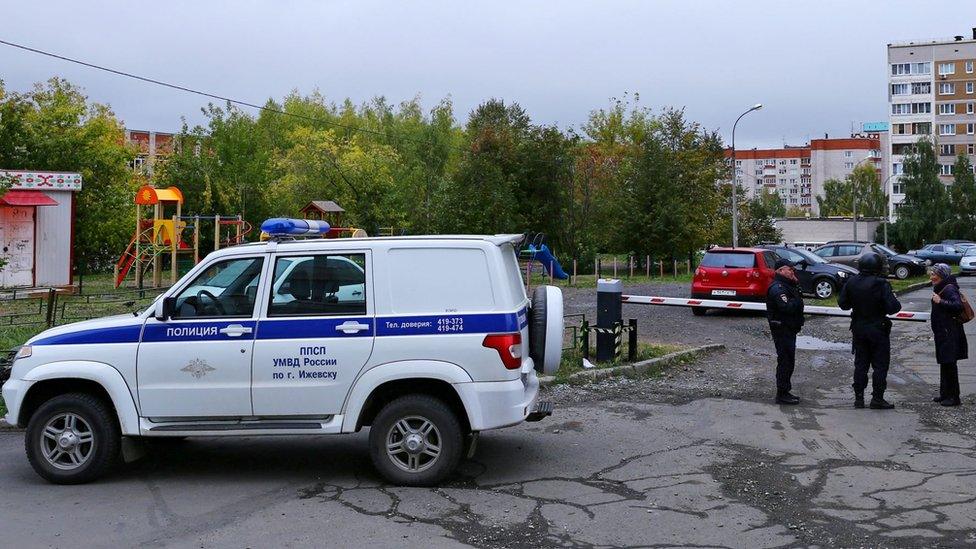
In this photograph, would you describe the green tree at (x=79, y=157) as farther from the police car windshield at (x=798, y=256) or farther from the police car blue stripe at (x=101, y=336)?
the police car blue stripe at (x=101, y=336)

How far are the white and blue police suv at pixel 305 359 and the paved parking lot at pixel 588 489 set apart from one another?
45 cm

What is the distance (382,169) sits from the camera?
5044 centimetres

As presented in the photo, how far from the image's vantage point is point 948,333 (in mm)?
10805

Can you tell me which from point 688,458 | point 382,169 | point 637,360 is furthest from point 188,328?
point 382,169

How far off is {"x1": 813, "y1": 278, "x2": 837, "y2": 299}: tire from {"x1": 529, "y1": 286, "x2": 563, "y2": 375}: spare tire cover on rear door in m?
20.1

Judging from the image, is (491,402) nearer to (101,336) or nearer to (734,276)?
(101,336)

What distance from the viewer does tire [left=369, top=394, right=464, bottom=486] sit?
729 centimetres

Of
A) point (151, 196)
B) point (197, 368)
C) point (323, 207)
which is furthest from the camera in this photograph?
point (323, 207)

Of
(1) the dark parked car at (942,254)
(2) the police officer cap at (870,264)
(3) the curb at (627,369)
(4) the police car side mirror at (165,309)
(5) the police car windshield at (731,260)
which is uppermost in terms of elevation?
(1) the dark parked car at (942,254)

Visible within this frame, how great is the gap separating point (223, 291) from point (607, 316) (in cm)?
684

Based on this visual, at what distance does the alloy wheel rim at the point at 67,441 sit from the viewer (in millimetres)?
7477

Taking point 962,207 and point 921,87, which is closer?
point 962,207

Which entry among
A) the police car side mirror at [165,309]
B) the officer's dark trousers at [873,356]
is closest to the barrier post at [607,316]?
the officer's dark trousers at [873,356]

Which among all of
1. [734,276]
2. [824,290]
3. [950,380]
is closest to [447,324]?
[950,380]
